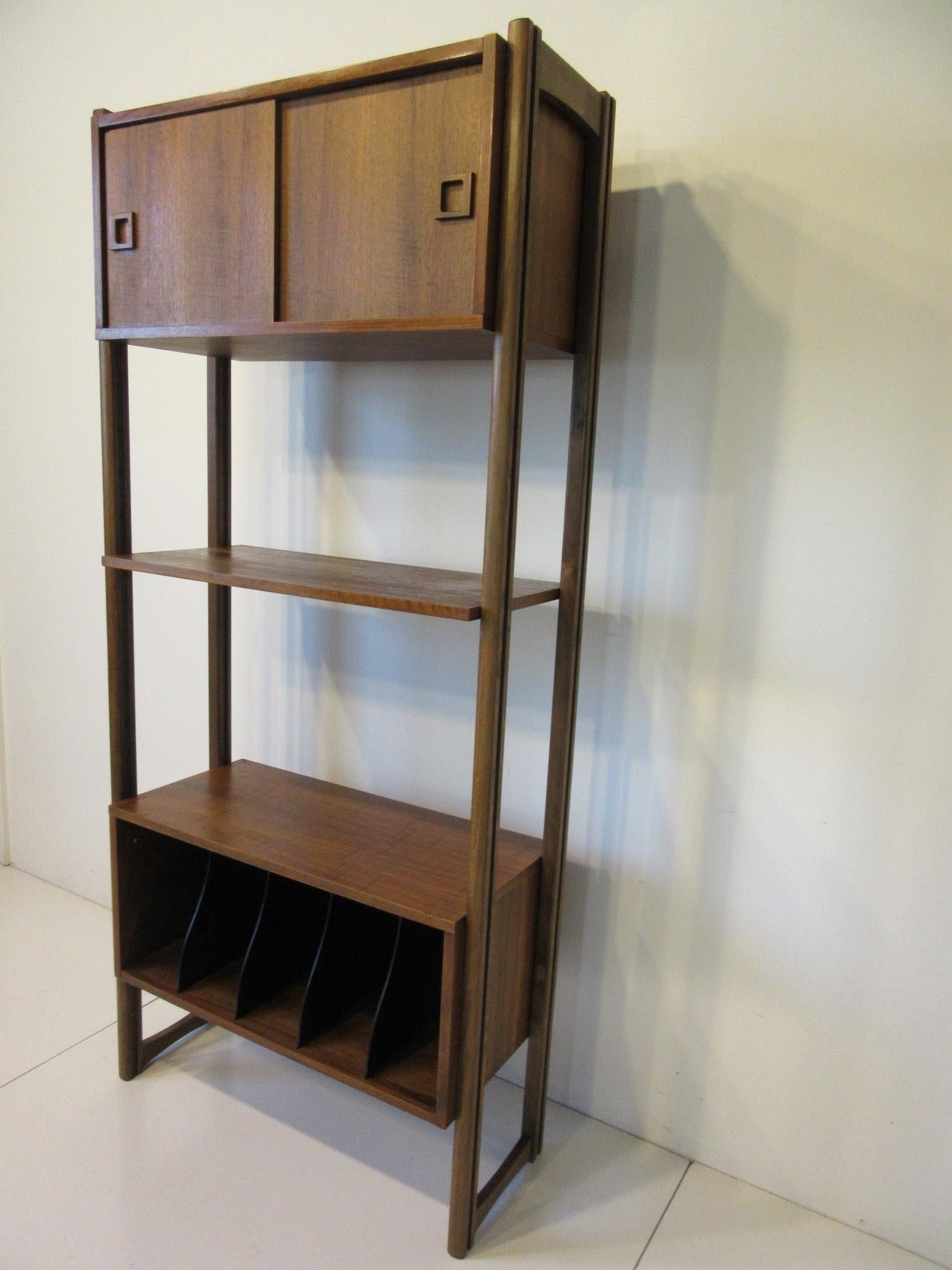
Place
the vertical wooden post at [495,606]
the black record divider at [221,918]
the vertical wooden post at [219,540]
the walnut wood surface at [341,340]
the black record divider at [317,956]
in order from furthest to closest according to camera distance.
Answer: the vertical wooden post at [219,540], the black record divider at [221,918], the black record divider at [317,956], the walnut wood surface at [341,340], the vertical wooden post at [495,606]

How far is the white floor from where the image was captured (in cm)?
152

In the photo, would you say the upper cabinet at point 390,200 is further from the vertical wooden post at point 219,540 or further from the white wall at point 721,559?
the vertical wooden post at point 219,540

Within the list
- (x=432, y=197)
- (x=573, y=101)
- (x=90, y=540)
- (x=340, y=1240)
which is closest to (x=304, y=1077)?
(x=340, y=1240)

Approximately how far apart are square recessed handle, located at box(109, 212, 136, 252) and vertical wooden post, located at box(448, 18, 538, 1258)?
708 mm

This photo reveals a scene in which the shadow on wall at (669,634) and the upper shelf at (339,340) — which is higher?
the upper shelf at (339,340)

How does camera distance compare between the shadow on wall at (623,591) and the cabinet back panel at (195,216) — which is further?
the shadow on wall at (623,591)

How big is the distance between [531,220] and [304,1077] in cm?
174

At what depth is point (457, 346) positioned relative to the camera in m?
1.48

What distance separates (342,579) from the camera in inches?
61.0

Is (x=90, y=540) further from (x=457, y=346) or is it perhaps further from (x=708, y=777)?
(x=708, y=777)

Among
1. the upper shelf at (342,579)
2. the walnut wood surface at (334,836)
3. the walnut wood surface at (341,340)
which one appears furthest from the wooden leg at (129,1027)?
the walnut wood surface at (341,340)

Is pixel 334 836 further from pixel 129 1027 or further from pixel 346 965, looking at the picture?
pixel 129 1027

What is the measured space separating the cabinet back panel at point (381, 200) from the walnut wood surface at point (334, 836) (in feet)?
2.97

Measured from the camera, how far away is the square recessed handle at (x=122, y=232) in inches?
61.0
